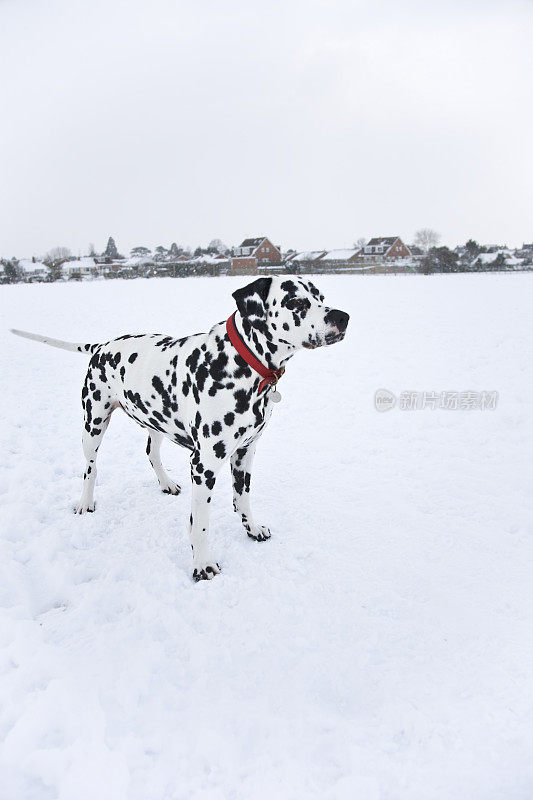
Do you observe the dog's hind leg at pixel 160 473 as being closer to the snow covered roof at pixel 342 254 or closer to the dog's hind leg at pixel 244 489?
the dog's hind leg at pixel 244 489

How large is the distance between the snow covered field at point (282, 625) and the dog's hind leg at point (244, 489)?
140mm

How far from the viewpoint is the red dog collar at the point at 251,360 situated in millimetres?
2895

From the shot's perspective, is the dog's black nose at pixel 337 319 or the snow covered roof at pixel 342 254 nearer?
the dog's black nose at pixel 337 319

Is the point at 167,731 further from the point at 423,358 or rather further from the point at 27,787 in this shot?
the point at 423,358

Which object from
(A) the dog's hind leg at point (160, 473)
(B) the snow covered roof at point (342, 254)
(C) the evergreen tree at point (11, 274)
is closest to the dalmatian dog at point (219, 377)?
(A) the dog's hind leg at point (160, 473)

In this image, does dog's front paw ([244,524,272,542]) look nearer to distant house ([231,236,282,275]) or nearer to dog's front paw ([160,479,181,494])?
dog's front paw ([160,479,181,494])

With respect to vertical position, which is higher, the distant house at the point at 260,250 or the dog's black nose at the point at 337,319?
the distant house at the point at 260,250

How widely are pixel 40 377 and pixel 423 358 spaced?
770 centimetres

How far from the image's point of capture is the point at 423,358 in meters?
9.62

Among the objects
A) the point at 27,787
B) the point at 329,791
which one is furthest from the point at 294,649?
the point at 27,787

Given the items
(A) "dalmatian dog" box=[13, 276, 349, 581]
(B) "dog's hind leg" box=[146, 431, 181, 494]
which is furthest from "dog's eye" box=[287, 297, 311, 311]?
(B) "dog's hind leg" box=[146, 431, 181, 494]

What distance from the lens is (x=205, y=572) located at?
3.14 metres

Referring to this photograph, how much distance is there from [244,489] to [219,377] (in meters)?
1.04

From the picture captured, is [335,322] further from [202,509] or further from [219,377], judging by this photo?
A: [202,509]
